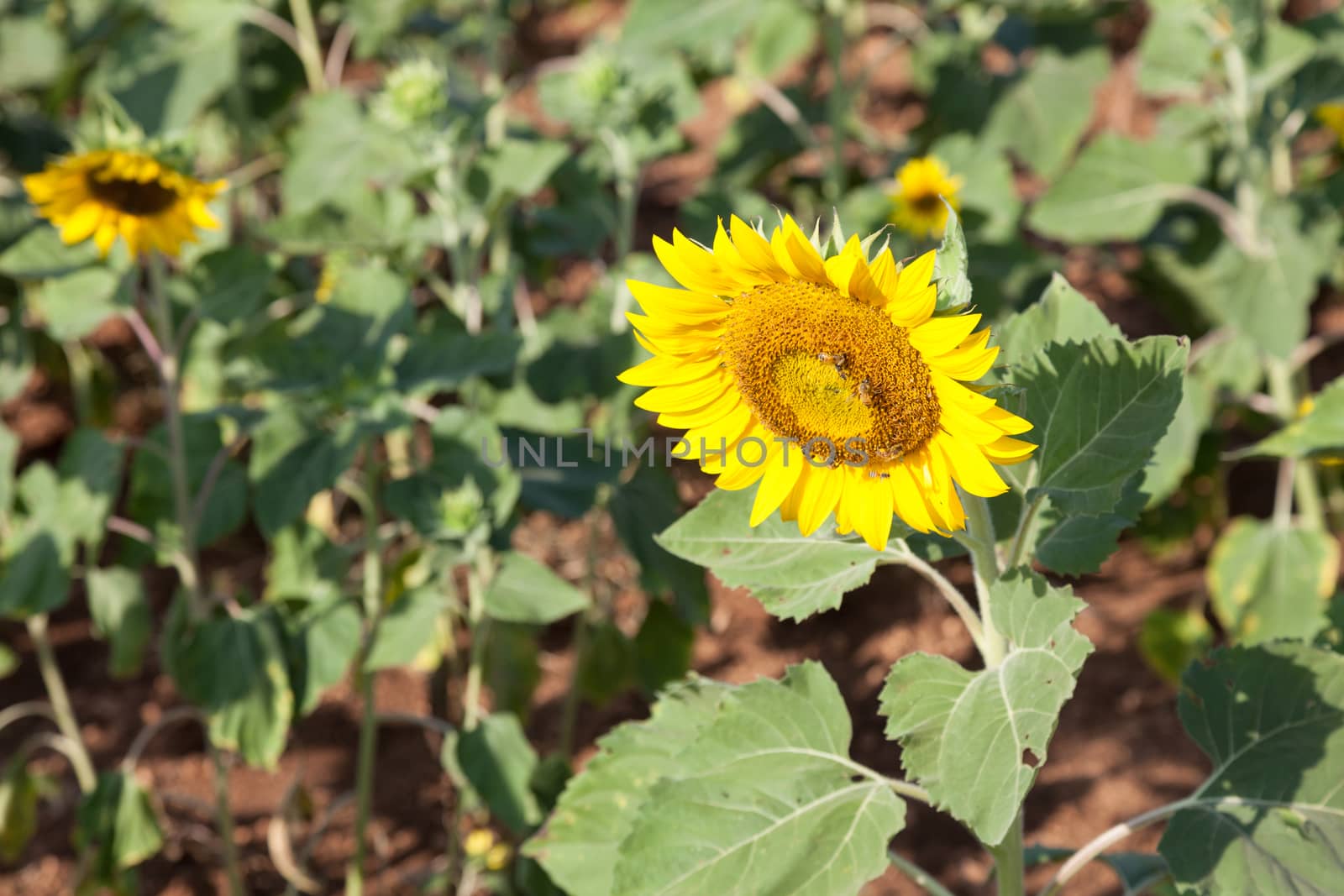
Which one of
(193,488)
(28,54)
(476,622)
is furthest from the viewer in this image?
(28,54)

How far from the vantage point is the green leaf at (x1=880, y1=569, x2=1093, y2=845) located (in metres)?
1.10

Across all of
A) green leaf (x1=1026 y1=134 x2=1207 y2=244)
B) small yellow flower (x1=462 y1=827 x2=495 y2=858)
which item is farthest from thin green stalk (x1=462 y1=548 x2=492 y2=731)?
green leaf (x1=1026 y1=134 x2=1207 y2=244)

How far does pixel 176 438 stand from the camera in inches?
79.7

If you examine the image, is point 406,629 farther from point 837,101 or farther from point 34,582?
point 837,101

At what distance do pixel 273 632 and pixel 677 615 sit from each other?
0.74 m

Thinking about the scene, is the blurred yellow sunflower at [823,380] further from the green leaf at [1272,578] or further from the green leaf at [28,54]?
the green leaf at [28,54]

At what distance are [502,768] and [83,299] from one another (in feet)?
3.24

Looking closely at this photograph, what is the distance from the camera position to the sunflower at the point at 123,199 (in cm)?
189

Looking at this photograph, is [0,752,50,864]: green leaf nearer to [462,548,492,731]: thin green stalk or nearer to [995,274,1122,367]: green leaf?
[462,548,492,731]: thin green stalk

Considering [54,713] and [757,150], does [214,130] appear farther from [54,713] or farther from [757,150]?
[54,713]

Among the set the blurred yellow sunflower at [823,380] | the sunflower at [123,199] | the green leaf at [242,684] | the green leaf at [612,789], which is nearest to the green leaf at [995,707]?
the blurred yellow sunflower at [823,380]

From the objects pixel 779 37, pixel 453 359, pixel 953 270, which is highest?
pixel 953 270

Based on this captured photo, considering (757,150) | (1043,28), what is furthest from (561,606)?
(1043,28)

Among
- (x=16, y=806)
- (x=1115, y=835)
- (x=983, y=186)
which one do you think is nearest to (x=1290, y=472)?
(x=983, y=186)
